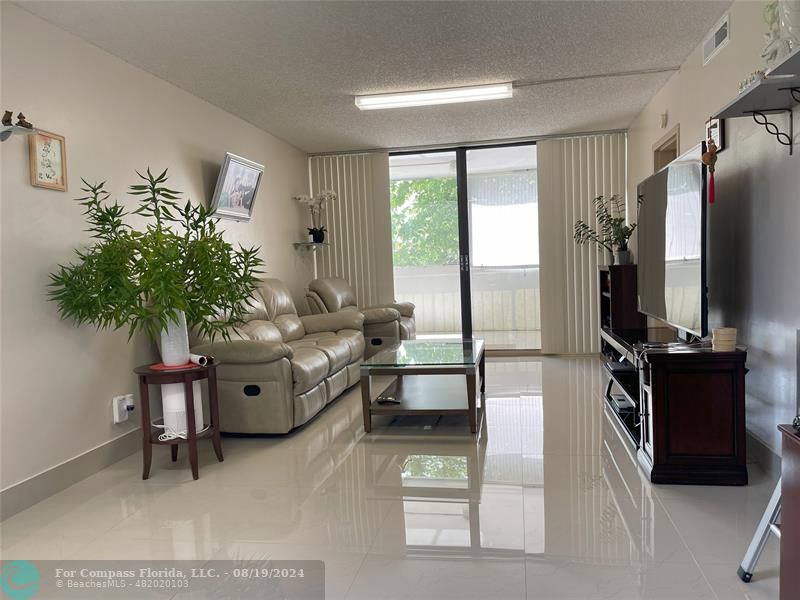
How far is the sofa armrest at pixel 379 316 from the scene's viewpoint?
5.83 meters

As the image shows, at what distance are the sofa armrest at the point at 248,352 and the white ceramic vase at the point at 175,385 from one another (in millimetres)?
448

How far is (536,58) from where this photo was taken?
382cm

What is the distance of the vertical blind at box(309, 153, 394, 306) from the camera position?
263 inches

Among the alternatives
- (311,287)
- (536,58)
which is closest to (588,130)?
(536,58)

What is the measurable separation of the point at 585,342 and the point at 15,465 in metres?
5.33

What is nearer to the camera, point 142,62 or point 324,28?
point 324,28

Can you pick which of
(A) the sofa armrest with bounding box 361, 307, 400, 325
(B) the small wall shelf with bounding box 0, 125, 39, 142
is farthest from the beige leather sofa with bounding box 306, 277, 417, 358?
(B) the small wall shelf with bounding box 0, 125, 39, 142

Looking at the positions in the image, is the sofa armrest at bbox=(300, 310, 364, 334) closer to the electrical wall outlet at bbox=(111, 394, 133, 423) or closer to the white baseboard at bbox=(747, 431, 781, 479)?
the electrical wall outlet at bbox=(111, 394, 133, 423)

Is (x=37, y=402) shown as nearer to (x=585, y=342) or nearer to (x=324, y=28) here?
(x=324, y=28)

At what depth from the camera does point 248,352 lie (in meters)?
3.59

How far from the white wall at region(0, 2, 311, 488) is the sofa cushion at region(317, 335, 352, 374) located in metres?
1.23

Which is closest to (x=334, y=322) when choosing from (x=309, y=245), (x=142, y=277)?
(x=309, y=245)

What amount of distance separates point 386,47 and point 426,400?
2301 millimetres

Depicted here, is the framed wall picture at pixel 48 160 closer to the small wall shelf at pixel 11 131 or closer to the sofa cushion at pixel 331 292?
the small wall shelf at pixel 11 131
